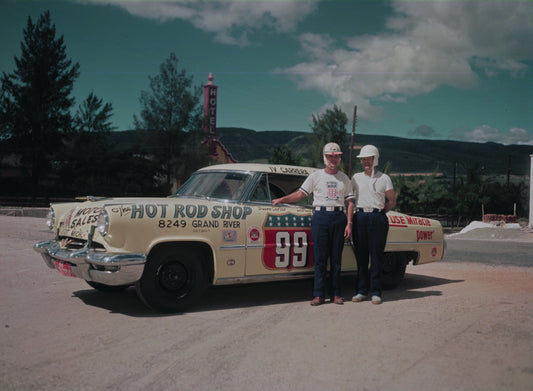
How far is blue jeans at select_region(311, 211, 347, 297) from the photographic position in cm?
569

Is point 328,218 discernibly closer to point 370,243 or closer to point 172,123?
point 370,243

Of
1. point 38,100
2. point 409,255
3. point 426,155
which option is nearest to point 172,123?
point 38,100

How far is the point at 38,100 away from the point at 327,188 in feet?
124

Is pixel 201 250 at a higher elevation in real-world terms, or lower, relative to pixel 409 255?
higher

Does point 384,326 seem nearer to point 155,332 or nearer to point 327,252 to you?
point 327,252

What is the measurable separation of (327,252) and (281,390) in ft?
8.92

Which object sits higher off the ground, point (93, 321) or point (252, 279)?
point (252, 279)

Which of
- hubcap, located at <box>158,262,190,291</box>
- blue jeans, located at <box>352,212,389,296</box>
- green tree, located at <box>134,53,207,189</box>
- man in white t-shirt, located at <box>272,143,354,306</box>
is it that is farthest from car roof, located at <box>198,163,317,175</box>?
green tree, located at <box>134,53,207,189</box>

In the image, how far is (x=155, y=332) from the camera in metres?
4.46

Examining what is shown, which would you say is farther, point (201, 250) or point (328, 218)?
point (328, 218)

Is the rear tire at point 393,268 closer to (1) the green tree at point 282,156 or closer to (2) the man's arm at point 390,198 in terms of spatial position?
(2) the man's arm at point 390,198

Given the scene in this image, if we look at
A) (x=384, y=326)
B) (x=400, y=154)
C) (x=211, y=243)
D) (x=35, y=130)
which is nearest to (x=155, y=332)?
(x=211, y=243)

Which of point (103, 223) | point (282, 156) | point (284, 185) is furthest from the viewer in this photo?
point (282, 156)

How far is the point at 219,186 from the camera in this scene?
595 cm
